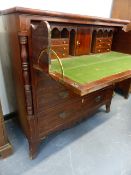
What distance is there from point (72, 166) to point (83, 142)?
298mm

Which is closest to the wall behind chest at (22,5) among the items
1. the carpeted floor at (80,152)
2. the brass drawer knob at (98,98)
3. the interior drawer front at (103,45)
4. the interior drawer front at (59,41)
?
the carpeted floor at (80,152)

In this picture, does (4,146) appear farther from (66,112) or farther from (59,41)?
(59,41)

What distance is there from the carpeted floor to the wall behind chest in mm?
291

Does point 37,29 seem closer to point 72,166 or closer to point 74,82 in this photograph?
point 74,82

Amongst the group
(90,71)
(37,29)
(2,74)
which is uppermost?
(37,29)

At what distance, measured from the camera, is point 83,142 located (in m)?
1.53

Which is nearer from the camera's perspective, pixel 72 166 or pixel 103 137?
pixel 72 166

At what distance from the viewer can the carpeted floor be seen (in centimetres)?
125

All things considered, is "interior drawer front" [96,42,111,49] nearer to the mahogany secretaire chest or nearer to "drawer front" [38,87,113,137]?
the mahogany secretaire chest

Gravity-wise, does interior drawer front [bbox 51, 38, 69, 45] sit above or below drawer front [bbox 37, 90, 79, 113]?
above

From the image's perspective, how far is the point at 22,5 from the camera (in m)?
1.41

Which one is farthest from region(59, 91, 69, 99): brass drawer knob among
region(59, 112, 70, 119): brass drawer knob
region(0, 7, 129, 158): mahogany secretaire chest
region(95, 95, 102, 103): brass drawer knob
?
region(95, 95, 102, 103): brass drawer knob

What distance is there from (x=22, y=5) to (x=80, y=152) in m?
1.46

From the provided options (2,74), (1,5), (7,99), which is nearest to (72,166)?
(7,99)
